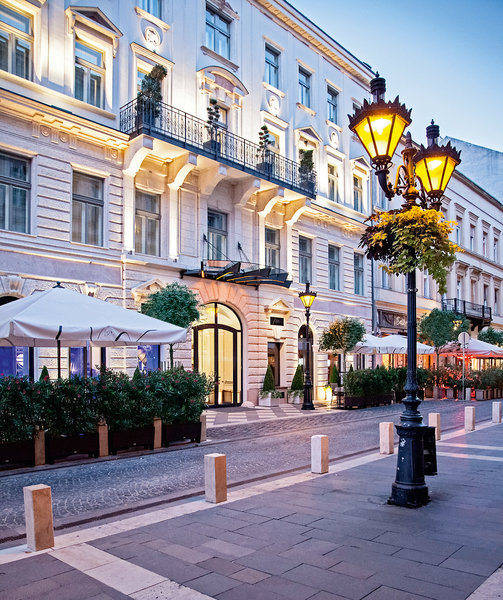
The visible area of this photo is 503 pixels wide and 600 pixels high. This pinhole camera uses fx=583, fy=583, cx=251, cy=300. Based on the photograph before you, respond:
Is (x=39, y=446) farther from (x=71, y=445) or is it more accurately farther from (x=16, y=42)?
(x=16, y=42)

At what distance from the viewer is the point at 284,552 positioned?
545cm

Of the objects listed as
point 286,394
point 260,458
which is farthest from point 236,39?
point 260,458

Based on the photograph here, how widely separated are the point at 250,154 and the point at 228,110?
1.89 m

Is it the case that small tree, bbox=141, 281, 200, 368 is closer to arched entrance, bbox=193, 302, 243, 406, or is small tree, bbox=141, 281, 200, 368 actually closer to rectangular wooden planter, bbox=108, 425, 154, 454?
arched entrance, bbox=193, 302, 243, 406

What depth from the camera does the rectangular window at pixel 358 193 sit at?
101 feet

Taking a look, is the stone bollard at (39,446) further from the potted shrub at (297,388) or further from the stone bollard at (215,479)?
the potted shrub at (297,388)

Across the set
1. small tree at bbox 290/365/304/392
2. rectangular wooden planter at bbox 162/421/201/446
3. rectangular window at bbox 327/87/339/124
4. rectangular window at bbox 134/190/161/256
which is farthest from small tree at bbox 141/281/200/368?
rectangular window at bbox 327/87/339/124

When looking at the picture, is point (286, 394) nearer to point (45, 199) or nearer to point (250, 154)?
point (250, 154)

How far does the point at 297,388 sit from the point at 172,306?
8.24m

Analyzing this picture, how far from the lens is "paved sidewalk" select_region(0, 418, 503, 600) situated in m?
4.60

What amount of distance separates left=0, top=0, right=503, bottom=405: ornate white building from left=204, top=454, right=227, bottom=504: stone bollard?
9798mm

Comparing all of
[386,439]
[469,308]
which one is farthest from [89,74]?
[469,308]

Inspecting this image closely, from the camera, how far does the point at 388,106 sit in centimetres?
704

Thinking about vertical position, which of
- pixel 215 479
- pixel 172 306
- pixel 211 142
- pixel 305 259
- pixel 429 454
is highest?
pixel 211 142
